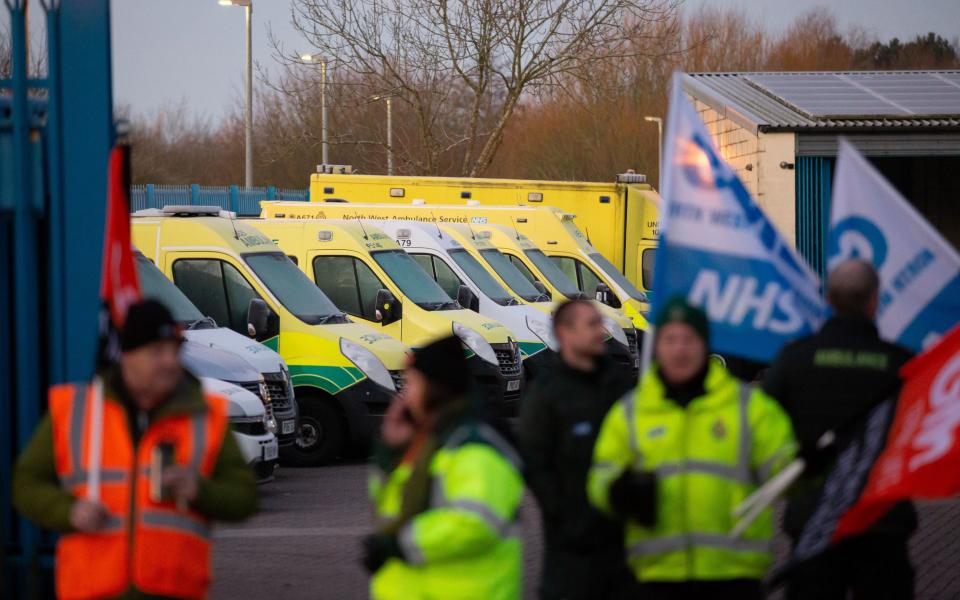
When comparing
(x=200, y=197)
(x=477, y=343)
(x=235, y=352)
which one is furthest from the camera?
(x=200, y=197)

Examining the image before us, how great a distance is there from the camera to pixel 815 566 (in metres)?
→ 5.21

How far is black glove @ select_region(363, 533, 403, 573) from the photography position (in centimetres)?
407

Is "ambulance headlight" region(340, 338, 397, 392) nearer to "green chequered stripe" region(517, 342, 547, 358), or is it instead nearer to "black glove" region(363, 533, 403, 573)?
"green chequered stripe" region(517, 342, 547, 358)

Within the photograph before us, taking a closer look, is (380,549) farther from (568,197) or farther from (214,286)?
(568,197)

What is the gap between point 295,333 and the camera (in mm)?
14672

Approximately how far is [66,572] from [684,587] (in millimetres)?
1835

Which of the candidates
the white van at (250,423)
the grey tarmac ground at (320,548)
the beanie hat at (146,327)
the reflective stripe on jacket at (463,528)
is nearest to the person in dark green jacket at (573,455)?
the reflective stripe on jacket at (463,528)

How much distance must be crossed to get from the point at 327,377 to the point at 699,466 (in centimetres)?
1020

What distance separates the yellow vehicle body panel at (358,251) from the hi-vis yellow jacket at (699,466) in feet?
38.2

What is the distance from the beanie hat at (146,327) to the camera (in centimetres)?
412

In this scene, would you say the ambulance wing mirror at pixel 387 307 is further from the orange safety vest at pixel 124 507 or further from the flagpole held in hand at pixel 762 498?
the orange safety vest at pixel 124 507

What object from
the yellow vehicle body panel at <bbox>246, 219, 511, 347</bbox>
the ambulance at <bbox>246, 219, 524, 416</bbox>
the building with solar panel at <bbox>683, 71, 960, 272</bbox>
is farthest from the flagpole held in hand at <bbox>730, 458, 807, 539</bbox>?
the building with solar panel at <bbox>683, 71, 960, 272</bbox>

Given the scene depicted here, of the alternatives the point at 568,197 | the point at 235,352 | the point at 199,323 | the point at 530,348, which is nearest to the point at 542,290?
the point at 530,348

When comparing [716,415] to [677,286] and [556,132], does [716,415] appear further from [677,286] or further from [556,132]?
[556,132]
